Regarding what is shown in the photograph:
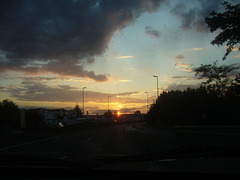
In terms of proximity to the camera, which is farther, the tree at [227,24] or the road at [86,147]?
the tree at [227,24]

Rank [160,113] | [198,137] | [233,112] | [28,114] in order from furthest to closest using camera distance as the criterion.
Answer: [28,114] → [160,113] → [233,112] → [198,137]

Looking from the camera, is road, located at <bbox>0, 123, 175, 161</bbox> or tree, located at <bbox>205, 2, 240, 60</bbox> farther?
tree, located at <bbox>205, 2, 240, 60</bbox>

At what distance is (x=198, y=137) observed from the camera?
14.1 meters

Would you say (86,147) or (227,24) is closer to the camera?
(86,147)

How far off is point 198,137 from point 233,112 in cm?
2717

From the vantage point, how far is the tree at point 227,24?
2423cm

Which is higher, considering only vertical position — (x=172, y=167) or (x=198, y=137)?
(x=172, y=167)

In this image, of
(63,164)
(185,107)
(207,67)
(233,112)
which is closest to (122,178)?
(63,164)

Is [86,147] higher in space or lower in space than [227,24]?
lower

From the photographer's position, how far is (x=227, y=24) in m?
25.0

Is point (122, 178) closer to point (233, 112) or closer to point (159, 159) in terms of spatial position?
point (159, 159)

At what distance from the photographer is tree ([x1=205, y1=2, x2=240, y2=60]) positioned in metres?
24.2

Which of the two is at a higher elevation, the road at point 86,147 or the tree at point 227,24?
the tree at point 227,24

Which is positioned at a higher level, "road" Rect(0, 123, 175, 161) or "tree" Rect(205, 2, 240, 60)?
"tree" Rect(205, 2, 240, 60)
